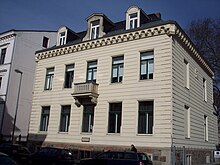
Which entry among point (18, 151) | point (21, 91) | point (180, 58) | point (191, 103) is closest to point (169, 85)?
point (180, 58)

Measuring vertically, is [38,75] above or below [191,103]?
above

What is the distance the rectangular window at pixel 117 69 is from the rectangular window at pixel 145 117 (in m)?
3.29

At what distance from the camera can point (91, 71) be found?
25078mm

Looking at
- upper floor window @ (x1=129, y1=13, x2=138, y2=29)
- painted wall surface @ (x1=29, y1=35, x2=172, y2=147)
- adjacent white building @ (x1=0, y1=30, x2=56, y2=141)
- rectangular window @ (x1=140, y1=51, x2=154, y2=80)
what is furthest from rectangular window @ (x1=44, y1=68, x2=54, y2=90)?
rectangular window @ (x1=140, y1=51, x2=154, y2=80)

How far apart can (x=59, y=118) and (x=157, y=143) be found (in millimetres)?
10558

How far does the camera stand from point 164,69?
67.2 feet

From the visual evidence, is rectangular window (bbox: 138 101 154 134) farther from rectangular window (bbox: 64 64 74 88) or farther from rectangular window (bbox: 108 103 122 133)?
rectangular window (bbox: 64 64 74 88)

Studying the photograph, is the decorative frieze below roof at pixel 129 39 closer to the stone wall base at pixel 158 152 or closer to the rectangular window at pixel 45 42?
the stone wall base at pixel 158 152

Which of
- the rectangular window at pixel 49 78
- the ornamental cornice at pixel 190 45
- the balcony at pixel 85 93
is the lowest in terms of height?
the balcony at pixel 85 93

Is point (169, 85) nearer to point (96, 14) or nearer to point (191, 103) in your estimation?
point (191, 103)

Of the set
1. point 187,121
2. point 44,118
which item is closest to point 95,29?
point 44,118

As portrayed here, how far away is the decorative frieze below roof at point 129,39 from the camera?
68.8 feet

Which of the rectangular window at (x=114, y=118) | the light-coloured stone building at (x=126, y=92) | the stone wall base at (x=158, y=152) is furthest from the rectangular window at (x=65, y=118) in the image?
the rectangular window at (x=114, y=118)

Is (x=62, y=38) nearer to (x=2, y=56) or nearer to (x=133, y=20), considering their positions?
(x=133, y=20)
